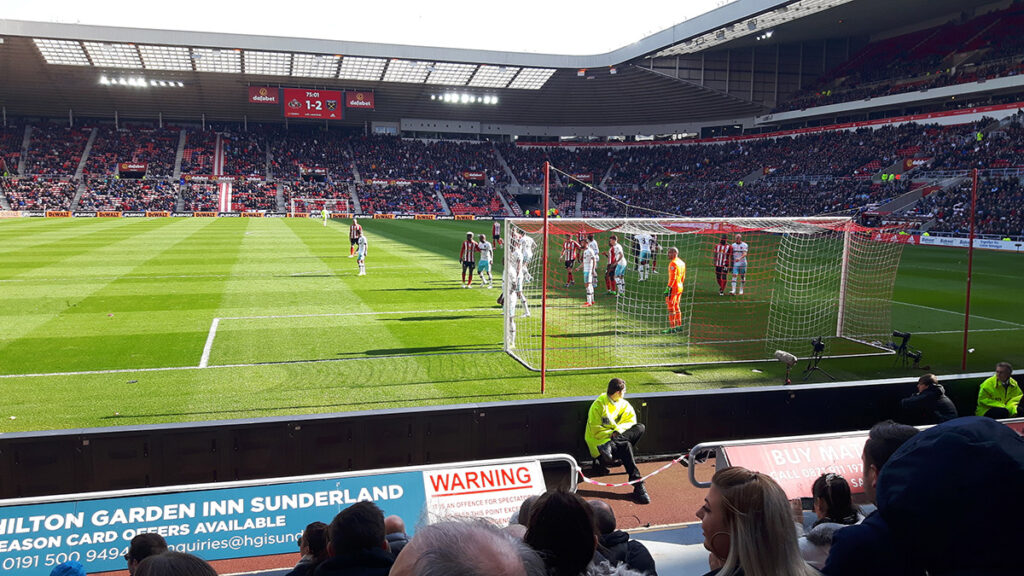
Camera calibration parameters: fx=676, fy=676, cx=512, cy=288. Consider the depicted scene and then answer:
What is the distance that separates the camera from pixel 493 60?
200ft

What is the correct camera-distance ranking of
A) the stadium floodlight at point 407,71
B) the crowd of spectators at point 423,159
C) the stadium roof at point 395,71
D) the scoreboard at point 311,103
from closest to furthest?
the stadium roof at point 395,71 → the stadium floodlight at point 407,71 → the scoreboard at point 311,103 → the crowd of spectators at point 423,159

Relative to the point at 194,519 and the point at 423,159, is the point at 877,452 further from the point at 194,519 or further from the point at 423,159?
the point at 423,159

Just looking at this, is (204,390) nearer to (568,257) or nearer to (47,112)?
(568,257)

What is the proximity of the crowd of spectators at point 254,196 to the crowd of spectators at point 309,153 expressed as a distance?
3.49m

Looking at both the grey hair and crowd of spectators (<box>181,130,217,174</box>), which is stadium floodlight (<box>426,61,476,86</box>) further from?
the grey hair

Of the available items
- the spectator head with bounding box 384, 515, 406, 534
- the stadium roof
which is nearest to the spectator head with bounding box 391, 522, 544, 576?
the spectator head with bounding box 384, 515, 406, 534

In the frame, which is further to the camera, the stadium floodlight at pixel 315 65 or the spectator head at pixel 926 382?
the stadium floodlight at pixel 315 65

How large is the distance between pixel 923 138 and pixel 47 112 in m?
82.6

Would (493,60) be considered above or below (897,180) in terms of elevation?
above

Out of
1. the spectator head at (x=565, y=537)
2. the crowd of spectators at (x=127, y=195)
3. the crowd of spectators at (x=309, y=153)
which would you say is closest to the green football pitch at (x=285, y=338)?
the spectator head at (x=565, y=537)

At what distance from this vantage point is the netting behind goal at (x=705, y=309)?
14.9 m

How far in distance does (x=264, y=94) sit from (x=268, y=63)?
18.5 ft

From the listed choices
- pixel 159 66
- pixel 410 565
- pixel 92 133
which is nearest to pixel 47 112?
pixel 92 133

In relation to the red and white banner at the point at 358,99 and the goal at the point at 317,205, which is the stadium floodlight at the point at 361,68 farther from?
the goal at the point at 317,205
